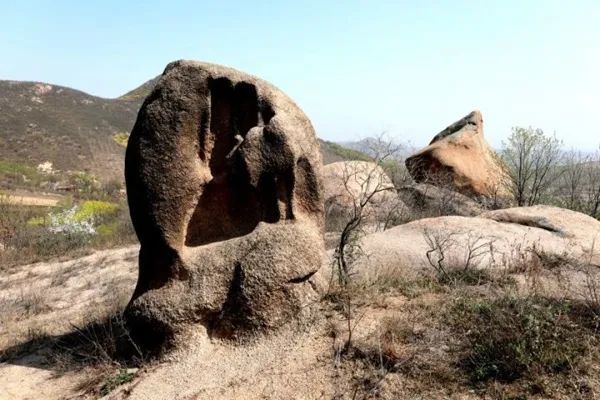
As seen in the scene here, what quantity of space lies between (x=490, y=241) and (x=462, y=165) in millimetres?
6502

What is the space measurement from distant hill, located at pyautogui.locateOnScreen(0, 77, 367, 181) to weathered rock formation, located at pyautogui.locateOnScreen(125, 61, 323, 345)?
21620 mm

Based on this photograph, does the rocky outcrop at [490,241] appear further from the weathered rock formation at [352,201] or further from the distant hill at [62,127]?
the distant hill at [62,127]

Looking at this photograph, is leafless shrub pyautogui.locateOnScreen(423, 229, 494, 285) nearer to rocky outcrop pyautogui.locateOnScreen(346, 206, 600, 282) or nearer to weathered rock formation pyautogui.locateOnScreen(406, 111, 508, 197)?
rocky outcrop pyautogui.locateOnScreen(346, 206, 600, 282)

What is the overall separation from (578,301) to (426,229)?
3485 millimetres

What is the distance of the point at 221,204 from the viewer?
4871 millimetres

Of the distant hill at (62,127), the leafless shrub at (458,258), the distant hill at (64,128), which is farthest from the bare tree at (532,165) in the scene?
the distant hill at (62,127)

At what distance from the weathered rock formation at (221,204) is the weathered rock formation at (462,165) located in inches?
339

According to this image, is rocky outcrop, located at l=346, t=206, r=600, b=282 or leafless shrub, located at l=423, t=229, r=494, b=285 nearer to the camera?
leafless shrub, located at l=423, t=229, r=494, b=285

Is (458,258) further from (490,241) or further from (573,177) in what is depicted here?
(573,177)

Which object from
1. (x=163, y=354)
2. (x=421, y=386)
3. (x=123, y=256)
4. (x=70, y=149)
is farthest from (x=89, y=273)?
(x=70, y=149)

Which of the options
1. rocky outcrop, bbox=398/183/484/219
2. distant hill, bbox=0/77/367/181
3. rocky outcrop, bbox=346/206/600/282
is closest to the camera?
rocky outcrop, bbox=346/206/600/282

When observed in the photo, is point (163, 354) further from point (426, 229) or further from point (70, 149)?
point (70, 149)

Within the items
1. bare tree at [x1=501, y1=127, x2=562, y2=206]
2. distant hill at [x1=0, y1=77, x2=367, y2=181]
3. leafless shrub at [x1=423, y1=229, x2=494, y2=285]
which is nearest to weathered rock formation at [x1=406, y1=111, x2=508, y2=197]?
bare tree at [x1=501, y1=127, x2=562, y2=206]

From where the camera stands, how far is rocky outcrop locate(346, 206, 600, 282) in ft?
20.7
